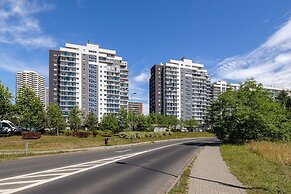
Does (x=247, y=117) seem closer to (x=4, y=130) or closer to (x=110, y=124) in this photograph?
(x=4, y=130)

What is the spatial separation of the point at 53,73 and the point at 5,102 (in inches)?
3180

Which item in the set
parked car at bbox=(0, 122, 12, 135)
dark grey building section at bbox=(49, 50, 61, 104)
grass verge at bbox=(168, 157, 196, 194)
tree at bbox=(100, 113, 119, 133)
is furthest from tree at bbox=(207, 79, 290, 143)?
dark grey building section at bbox=(49, 50, 61, 104)

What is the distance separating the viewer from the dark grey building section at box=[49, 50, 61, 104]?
380ft

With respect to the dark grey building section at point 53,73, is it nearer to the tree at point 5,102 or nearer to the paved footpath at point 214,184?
the tree at point 5,102

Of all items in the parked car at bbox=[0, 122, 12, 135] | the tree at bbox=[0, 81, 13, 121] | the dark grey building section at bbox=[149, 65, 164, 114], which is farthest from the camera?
the dark grey building section at bbox=[149, 65, 164, 114]

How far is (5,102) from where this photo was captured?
130 ft

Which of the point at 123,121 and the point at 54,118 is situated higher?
the point at 54,118

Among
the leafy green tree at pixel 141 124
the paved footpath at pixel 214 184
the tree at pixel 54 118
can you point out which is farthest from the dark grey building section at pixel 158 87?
the paved footpath at pixel 214 184

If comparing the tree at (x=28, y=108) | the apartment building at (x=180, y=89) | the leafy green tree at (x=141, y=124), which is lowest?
the leafy green tree at (x=141, y=124)

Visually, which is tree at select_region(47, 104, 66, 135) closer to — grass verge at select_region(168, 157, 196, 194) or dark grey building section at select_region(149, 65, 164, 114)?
grass verge at select_region(168, 157, 196, 194)

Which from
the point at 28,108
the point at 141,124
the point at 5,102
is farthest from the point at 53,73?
the point at 5,102

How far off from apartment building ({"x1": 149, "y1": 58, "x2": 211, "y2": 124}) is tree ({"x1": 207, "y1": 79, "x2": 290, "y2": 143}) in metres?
106

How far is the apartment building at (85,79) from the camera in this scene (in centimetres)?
11394

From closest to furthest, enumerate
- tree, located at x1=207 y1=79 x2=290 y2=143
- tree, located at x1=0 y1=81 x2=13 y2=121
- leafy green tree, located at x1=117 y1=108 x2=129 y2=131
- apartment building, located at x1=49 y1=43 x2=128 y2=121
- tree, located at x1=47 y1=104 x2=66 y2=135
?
tree, located at x1=207 y1=79 x2=290 y2=143 → tree, located at x1=0 y1=81 x2=13 y2=121 → tree, located at x1=47 y1=104 x2=66 y2=135 → leafy green tree, located at x1=117 y1=108 x2=129 y2=131 → apartment building, located at x1=49 y1=43 x2=128 y2=121
